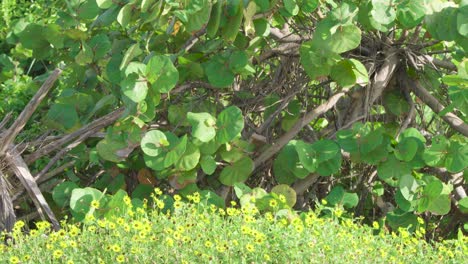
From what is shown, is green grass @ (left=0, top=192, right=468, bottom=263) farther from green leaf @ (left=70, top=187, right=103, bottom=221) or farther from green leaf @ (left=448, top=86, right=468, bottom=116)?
green leaf @ (left=448, top=86, right=468, bottom=116)

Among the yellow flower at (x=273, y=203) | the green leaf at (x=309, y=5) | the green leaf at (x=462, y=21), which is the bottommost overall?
the yellow flower at (x=273, y=203)

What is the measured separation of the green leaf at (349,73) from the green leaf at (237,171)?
50cm

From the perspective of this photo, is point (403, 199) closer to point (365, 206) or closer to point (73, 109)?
point (365, 206)

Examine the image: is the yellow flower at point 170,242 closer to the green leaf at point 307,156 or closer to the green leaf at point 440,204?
the green leaf at point 307,156

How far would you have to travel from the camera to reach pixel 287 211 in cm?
361

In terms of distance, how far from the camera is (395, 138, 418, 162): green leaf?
3.69m

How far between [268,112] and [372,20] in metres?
0.89

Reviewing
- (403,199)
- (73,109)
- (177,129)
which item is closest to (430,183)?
(403,199)

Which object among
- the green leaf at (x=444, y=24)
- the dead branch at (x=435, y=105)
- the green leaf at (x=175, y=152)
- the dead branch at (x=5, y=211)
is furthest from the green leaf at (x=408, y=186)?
the dead branch at (x=5, y=211)

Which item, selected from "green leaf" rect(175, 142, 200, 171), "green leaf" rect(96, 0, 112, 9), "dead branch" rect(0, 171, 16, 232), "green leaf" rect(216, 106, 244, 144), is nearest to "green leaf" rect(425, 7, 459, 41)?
"green leaf" rect(216, 106, 244, 144)

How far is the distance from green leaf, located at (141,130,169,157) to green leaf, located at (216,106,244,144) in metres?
0.21

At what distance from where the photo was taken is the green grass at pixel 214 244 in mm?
2928

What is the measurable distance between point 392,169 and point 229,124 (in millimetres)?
673

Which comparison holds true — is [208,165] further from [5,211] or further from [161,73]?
[5,211]
